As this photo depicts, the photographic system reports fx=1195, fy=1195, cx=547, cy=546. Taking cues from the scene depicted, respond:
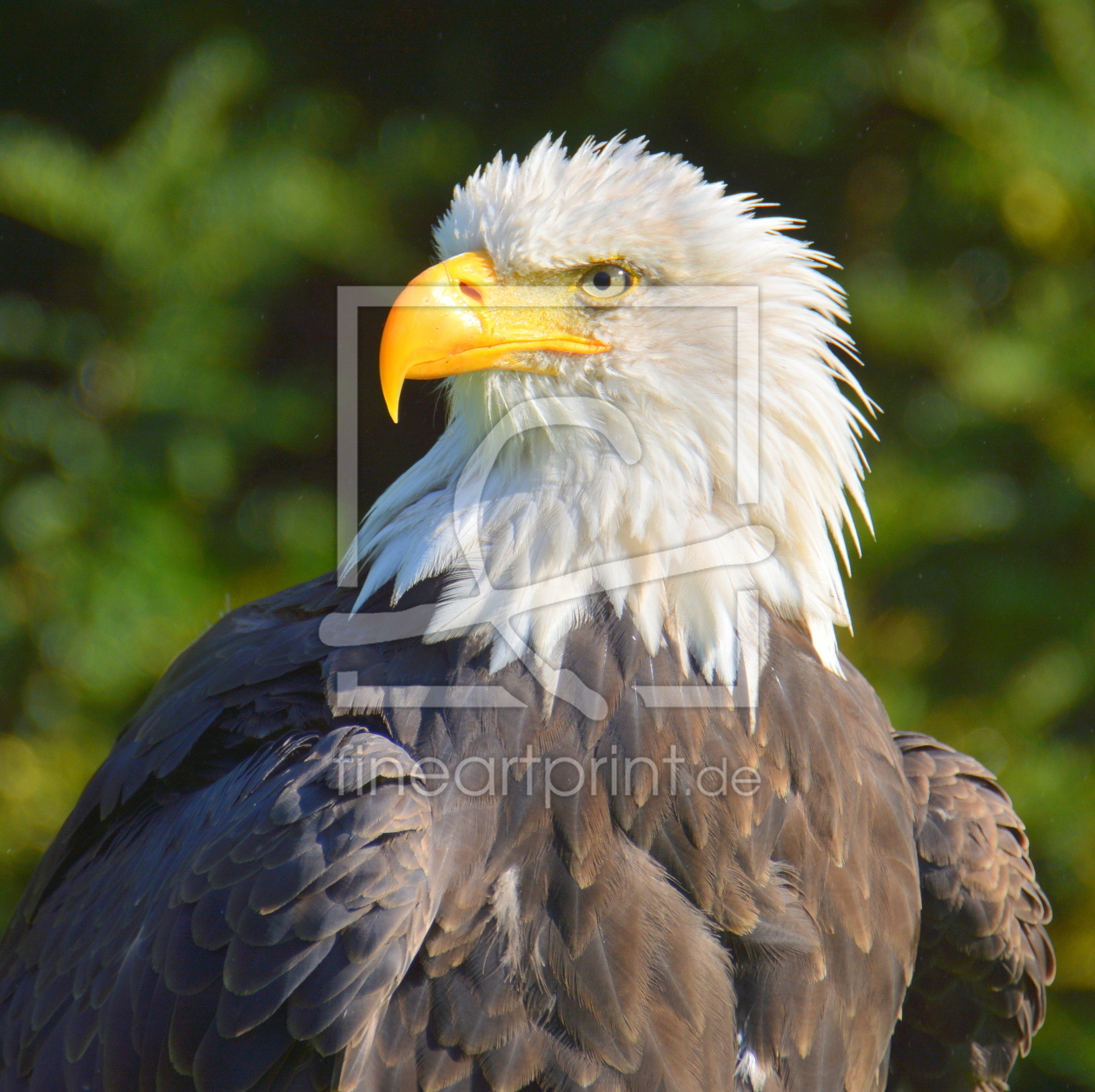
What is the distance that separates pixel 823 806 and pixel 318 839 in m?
0.87

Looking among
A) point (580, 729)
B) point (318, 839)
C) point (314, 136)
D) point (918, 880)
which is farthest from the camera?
point (314, 136)

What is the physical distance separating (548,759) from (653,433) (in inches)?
22.8

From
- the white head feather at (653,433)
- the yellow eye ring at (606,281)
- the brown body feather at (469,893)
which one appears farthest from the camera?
the yellow eye ring at (606,281)

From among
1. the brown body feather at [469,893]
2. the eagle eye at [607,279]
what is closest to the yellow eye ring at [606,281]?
the eagle eye at [607,279]

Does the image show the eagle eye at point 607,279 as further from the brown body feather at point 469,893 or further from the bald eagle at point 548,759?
the brown body feather at point 469,893

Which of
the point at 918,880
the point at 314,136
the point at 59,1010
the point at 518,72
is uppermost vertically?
the point at 518,72

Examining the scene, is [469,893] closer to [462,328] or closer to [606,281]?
[462,328]

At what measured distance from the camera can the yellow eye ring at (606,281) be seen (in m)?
2.12

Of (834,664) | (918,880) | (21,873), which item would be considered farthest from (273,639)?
(21,873)

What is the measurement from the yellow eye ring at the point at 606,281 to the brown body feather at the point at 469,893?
1.91 feet

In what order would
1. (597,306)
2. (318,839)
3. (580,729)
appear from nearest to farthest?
(318,839)
(580,729)
(597,306)

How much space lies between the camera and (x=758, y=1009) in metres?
1.96

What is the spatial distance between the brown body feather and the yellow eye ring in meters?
0.58

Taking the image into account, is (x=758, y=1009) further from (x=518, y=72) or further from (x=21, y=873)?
(x=518, y=72)
